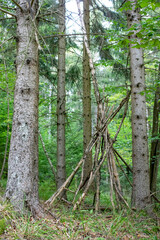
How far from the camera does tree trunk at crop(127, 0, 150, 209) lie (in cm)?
392

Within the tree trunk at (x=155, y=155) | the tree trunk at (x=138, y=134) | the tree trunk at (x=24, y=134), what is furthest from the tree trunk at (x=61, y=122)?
the tree trunk at (x=24, y=134)

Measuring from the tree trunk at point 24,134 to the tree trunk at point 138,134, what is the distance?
1960 millimetres

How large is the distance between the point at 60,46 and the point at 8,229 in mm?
5567

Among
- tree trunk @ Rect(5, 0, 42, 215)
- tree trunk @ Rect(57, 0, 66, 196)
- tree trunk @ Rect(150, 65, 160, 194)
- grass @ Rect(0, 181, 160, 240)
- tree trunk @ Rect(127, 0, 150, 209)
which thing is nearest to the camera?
grass @ Rect(0, 181, 160, 240)

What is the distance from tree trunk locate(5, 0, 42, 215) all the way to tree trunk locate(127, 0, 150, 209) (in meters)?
1.96

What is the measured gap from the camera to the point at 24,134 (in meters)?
2.95

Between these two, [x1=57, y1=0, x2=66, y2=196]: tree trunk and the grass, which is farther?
[x1=57, y1=0, x2=66, y2=196]: tree trunk

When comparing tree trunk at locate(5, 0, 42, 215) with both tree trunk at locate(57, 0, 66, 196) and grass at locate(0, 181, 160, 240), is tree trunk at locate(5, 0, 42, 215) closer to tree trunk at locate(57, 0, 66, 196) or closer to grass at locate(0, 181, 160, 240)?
grass at locate(0, 181, 160, 240)

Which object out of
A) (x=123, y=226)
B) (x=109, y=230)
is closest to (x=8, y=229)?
(x=109, y=230)

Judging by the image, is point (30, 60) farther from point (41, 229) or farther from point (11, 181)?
point (41, 229)

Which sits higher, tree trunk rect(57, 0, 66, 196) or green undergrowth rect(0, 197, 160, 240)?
tree trunk rect(57, 0, 66, 196)

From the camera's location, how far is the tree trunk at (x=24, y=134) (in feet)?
9.05

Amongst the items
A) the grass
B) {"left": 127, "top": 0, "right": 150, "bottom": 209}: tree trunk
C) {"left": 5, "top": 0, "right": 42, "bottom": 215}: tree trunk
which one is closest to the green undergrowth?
the grass

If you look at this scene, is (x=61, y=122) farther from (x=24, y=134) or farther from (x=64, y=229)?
(x=64, y=229)
